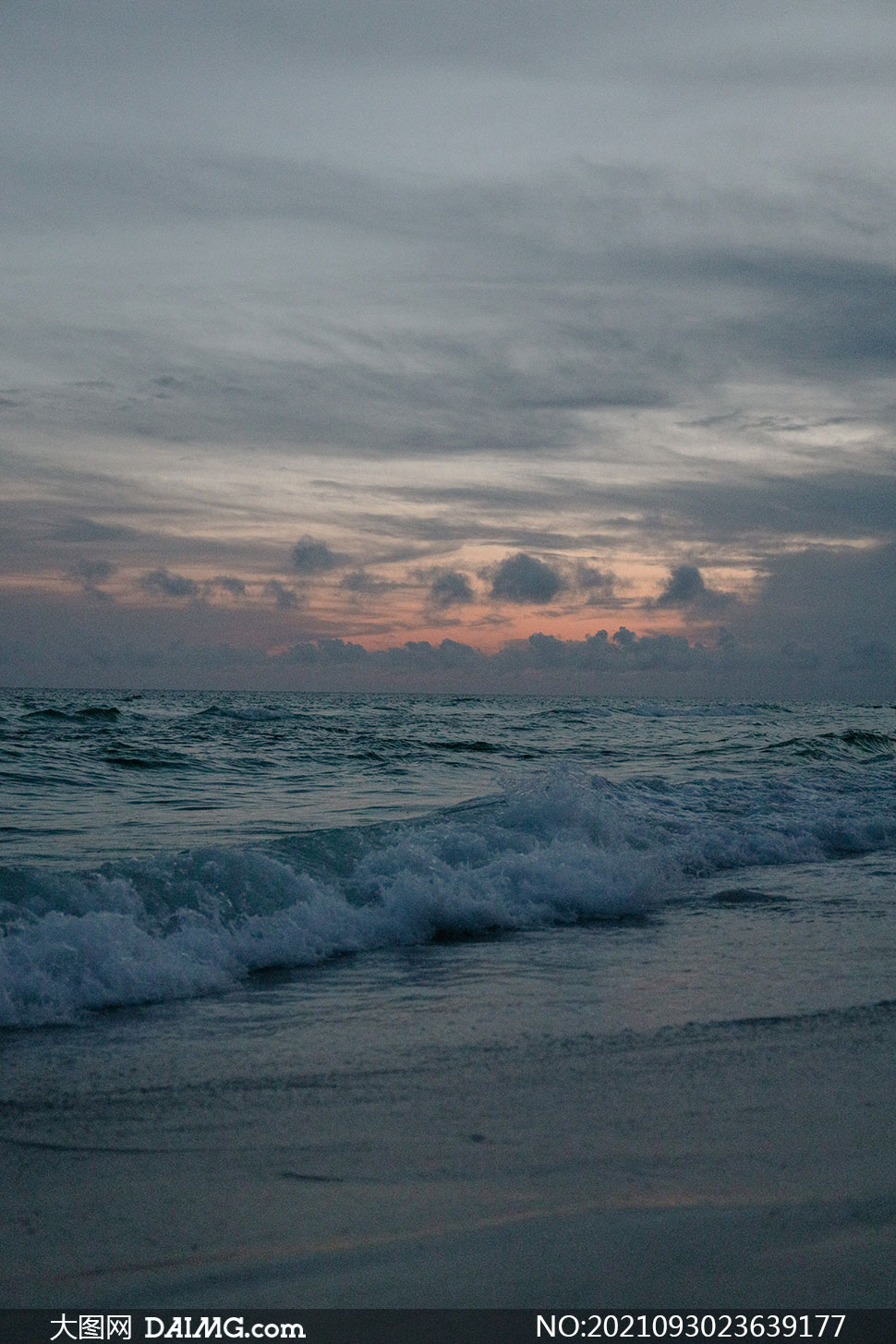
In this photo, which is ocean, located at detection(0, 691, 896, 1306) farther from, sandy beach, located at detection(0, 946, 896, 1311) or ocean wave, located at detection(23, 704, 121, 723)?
ocean wave, located at detection(23, 704, 121, 723)

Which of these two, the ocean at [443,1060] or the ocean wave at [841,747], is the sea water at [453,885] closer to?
the ocean at [443,1060]

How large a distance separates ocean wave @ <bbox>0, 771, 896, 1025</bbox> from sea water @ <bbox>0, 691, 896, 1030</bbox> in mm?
19

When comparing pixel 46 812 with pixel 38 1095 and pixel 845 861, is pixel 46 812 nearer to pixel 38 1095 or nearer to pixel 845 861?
pixel 38 1095

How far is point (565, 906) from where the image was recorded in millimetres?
7797

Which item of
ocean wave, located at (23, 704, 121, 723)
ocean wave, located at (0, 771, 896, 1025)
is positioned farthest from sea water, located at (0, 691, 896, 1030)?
ocean wave, located at (23, 704, 121, 723)

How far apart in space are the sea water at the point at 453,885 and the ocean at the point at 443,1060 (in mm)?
35

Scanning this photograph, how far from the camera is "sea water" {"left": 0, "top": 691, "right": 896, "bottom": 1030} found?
17.9 feet

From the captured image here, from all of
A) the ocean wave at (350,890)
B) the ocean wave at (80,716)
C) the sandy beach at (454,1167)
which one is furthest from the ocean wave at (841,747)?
the sandy beach at (454,1167)

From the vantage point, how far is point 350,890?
25.0ft

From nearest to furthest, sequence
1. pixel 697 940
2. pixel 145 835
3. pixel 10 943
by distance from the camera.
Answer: pixel 10 943, pixel 697 940, pixel 145 835

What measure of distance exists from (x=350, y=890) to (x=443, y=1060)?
3445 millimetres
